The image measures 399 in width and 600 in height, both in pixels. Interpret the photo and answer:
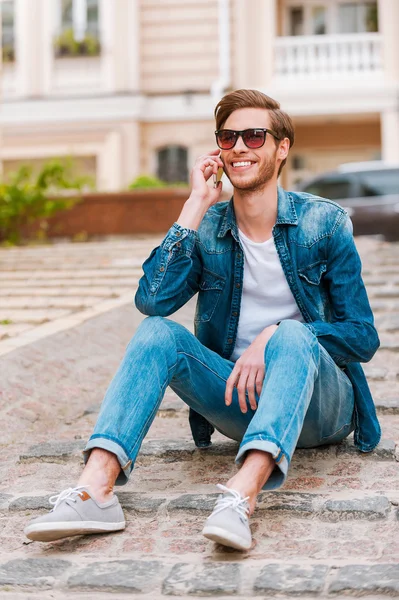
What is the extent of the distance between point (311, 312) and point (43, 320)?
3457 millimetres

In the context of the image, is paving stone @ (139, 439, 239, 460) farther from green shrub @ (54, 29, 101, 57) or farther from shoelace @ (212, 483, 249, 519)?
green shrub @ (54, 29, 101, 57)

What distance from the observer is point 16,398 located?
4.45m

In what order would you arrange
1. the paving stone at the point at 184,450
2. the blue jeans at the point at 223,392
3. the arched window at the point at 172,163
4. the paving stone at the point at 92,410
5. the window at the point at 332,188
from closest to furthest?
the blue jeans at the point at 223,392 → the paving stone at the point at 184,450 → the paving stone at the point at 92,410 → the window at the point at 332,188 → the arched window at the point at 172,163

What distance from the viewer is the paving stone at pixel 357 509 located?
285 cm

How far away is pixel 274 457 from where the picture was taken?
2678 mm

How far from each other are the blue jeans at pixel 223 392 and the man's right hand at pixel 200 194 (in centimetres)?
41

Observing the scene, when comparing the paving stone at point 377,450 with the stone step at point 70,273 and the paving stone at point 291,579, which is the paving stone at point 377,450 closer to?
the paving stone at point 291,579

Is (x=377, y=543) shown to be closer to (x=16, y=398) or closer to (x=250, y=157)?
(x=250, y=157)

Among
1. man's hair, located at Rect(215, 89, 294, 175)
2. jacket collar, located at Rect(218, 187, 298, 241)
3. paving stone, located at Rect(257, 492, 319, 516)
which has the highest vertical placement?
man's hair, located at Rect(215, 89, 294, 175)

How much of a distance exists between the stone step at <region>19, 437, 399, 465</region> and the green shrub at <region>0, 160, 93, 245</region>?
8.31 m

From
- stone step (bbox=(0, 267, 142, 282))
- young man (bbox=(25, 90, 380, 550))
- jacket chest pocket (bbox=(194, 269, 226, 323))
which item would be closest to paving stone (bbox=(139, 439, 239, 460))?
young man (bbox=(25, 90, 380, 550))

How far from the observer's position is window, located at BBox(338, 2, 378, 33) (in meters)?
17.6

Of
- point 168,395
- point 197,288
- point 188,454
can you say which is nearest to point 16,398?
point 168,395

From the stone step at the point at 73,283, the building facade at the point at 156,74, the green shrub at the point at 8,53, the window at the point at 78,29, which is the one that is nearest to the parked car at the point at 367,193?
the building facade at the point at 156,74
